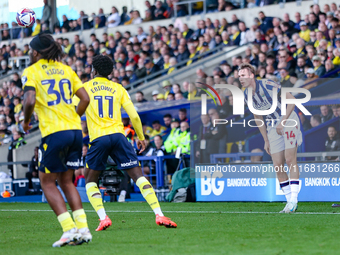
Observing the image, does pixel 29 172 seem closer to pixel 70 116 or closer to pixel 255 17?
pixel 255 17

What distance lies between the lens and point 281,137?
8.84 metres

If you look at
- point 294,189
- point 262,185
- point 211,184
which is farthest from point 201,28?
point 294,189

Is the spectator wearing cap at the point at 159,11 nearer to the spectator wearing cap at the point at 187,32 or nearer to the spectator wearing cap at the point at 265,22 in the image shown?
the spectator wearing cap at the point at 187,32

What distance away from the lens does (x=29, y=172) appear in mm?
17547

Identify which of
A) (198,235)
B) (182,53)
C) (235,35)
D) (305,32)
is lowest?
(198,235)

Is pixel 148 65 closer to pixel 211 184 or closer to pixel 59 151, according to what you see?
pixel 211 184

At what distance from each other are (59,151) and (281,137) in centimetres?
446

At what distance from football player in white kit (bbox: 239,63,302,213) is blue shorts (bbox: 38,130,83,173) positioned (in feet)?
13.1

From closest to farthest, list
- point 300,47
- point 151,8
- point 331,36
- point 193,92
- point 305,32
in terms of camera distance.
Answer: point 193,92
point 331,36
point 300,47
point 305,32
point 151,8

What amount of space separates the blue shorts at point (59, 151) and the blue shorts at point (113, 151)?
1.47 meters

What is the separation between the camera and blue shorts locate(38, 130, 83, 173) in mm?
5340

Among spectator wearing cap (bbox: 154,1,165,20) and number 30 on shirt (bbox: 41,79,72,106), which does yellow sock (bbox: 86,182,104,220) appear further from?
spectator wearing cap (bbox: 154,1,165,20)

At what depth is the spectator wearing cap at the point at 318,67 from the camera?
45.9 feet

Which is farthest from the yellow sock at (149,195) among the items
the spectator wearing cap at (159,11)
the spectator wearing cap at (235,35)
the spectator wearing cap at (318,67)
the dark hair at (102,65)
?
the spectator wearing cap at (159,11)
